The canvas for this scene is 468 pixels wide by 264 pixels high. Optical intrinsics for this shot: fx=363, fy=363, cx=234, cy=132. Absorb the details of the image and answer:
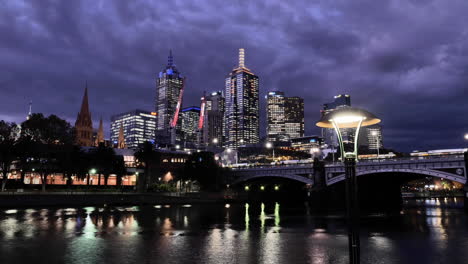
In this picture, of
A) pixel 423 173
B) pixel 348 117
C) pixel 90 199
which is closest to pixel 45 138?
pixel 90 199

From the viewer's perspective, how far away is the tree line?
76188mm

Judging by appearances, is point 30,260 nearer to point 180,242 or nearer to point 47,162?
point 180,242

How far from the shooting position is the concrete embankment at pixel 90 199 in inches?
2499

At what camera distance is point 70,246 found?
77.9ft

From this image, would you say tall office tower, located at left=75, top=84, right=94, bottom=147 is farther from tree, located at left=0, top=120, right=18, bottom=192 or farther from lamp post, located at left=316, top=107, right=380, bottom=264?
lamp post, located at left=316, top=107, right=380, bottom=264

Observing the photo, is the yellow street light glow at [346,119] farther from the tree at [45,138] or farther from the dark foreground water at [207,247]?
the tree at [45,138]

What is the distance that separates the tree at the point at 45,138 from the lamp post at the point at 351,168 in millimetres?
80040

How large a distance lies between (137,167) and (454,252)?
104 meters

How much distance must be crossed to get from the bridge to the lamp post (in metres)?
59.8

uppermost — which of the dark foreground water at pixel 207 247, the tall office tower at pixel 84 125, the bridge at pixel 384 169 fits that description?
the tall office tower at pixel 84 125

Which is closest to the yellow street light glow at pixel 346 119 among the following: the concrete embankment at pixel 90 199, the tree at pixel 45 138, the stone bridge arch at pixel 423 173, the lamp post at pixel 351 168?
the lamp post at pixel 351 168

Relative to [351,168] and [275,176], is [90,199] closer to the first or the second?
[275,176]

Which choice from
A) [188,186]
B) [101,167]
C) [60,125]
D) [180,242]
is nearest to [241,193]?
[188,186]

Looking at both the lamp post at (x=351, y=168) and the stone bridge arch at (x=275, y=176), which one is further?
the stone bridge arch at (x=275, y=176)
